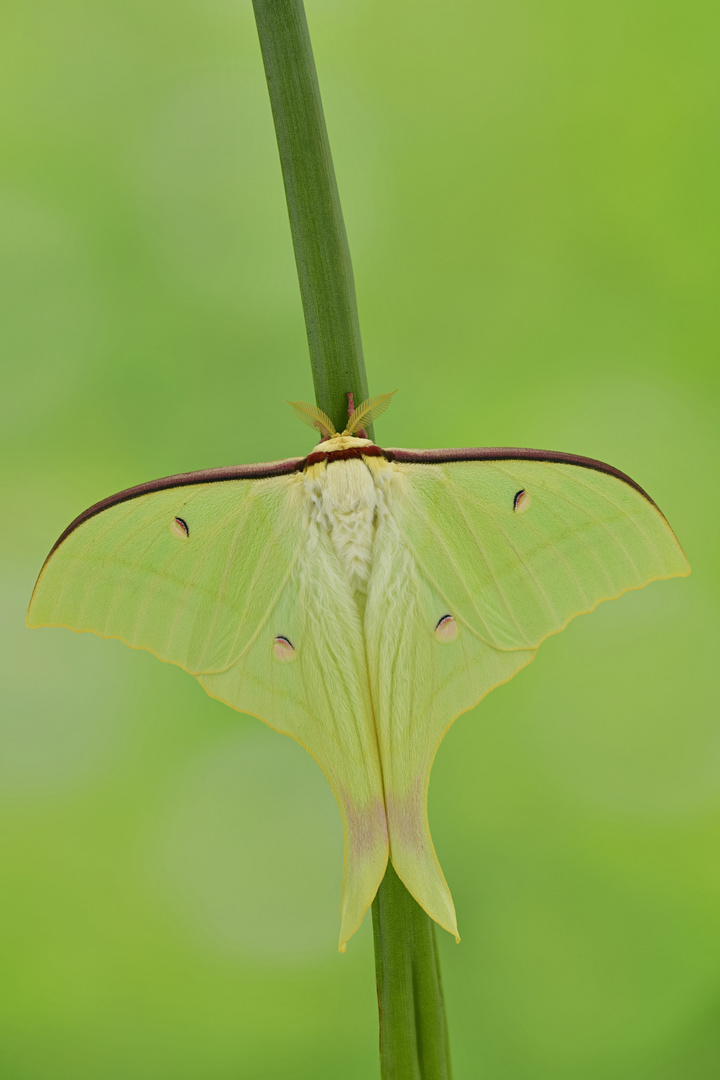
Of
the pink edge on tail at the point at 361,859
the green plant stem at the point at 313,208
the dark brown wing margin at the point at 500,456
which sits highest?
the green plant stem at the point at 313,208

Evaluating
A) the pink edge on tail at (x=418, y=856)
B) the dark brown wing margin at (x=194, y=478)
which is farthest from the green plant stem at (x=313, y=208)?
the pink edge on tail at (x=418, y=856)

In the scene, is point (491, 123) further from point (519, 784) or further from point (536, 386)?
point (519, 784)

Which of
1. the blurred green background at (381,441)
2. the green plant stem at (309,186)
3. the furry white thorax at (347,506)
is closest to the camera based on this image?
the green plant stem at (309,186)

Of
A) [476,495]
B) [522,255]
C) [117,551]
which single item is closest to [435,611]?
[476,495]

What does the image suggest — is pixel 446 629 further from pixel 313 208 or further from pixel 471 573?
pixel 313 208

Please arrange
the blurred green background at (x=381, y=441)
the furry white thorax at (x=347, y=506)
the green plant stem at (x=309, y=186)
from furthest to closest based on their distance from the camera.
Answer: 1. the blurred green background at (x=381, y=441)
2. the furry white thorax at (x=347, y=506)
3. the green plant stem at (x=309, y=186)

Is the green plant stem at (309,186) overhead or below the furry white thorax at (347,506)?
overhead

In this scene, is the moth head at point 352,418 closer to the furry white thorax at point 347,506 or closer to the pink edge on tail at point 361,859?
the furry white thorax at point 347,506
